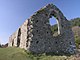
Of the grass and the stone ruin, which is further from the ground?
the stone ruin

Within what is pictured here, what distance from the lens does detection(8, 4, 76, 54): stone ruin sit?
34031 millimetres

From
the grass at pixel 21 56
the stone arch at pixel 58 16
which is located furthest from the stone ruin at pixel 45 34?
the grass at pixel 21 56

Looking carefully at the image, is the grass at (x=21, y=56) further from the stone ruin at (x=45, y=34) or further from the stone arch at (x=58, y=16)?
the stone arch at (x=58, y=16)

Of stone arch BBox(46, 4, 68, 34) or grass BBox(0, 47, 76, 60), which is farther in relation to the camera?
stone arch BBox(46, 4, 68, 34)

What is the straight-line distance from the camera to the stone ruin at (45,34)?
34.0 meters

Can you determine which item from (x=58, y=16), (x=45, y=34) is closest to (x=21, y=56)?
(x=45, y=34)

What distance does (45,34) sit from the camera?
34.9 metres

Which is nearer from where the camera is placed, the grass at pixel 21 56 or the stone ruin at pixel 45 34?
the grass at pixel 21 56

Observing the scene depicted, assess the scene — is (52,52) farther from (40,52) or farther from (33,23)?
(33,23)

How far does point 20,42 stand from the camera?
120 feet

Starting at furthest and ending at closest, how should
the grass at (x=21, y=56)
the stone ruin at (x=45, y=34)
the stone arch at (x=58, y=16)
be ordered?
the stone arch at (x=58, y=16) < the stone ruin at (x=45, y=34) < the grass at (x=21, y=56)

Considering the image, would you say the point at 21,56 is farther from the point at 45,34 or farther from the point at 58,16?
the point at 58,16

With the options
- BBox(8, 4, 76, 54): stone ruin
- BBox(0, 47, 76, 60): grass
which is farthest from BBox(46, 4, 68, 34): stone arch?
BBox(0, 47, 76, 60): grass

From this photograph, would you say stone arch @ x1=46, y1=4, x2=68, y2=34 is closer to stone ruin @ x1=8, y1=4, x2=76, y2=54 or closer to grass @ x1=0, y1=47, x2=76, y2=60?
stone ruin @ x1=8, y1=4, x2=76, y2=54
